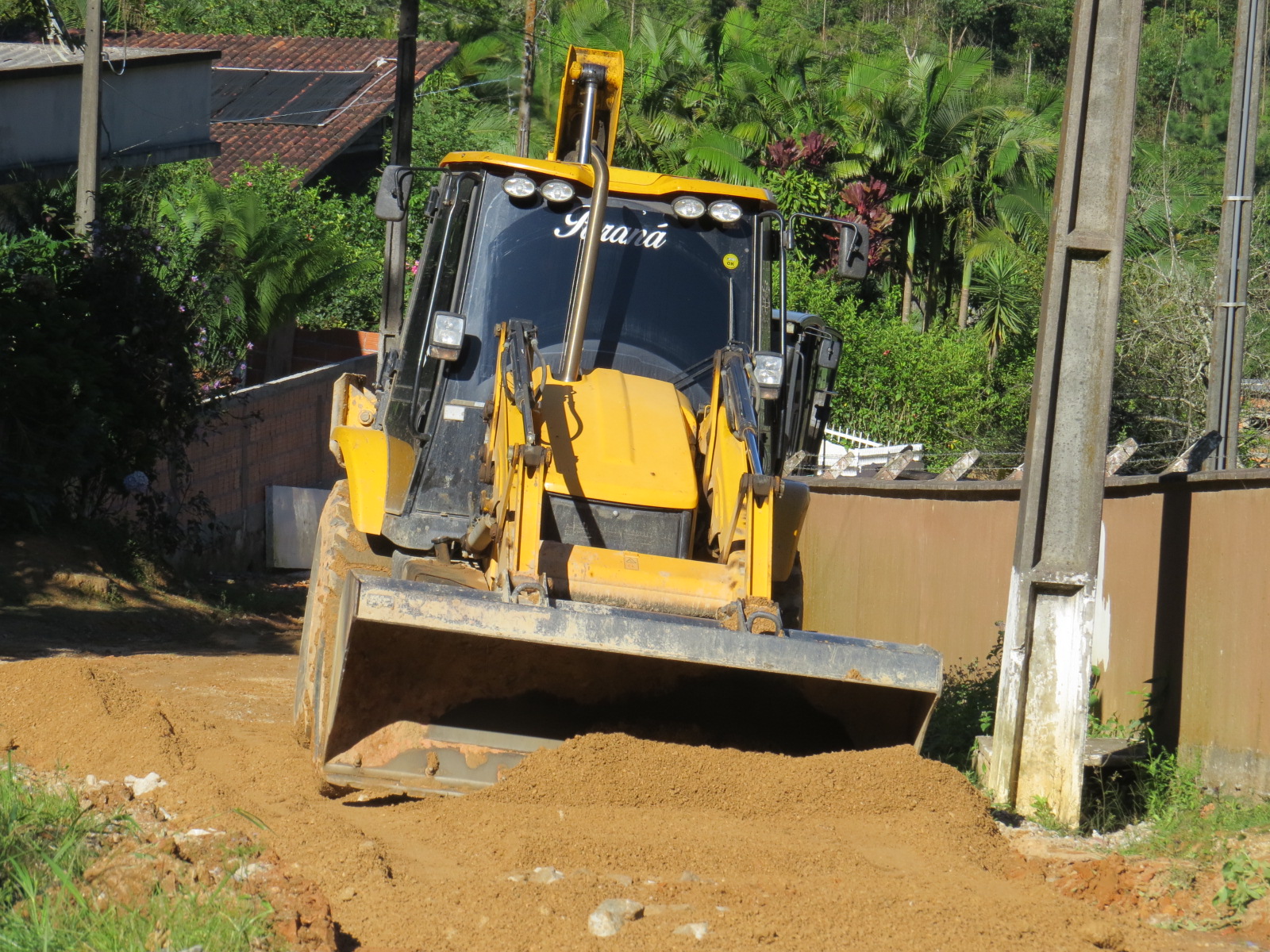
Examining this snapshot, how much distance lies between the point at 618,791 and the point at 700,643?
70 cm

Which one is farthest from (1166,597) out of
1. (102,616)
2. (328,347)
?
(328,347)

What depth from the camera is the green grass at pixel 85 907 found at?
3820 mm

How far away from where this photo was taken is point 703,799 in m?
5.55

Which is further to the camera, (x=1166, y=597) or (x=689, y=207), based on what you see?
(x=1166, y=597)

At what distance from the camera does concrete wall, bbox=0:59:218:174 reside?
56.6 feet

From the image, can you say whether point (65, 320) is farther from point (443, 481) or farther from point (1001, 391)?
point (1001, 391)

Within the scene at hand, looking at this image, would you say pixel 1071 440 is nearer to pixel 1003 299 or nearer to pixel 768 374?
pixel 768 374

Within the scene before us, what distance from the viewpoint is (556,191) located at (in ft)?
22.2

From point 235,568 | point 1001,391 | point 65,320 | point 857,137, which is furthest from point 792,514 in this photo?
point 857,137

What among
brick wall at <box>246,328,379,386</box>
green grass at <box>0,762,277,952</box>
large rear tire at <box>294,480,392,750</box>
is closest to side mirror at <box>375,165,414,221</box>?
large rear tire at <box>294,480,392,750</box>

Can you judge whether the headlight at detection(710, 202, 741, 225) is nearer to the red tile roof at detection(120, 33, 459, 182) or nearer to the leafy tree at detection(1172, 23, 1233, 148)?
the red tile roof at detection(120, 33, 459, 182)

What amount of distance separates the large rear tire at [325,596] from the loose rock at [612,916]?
2.14 meters

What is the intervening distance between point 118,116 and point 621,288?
50.5ft

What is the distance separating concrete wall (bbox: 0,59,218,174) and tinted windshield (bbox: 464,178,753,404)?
1265 cm
